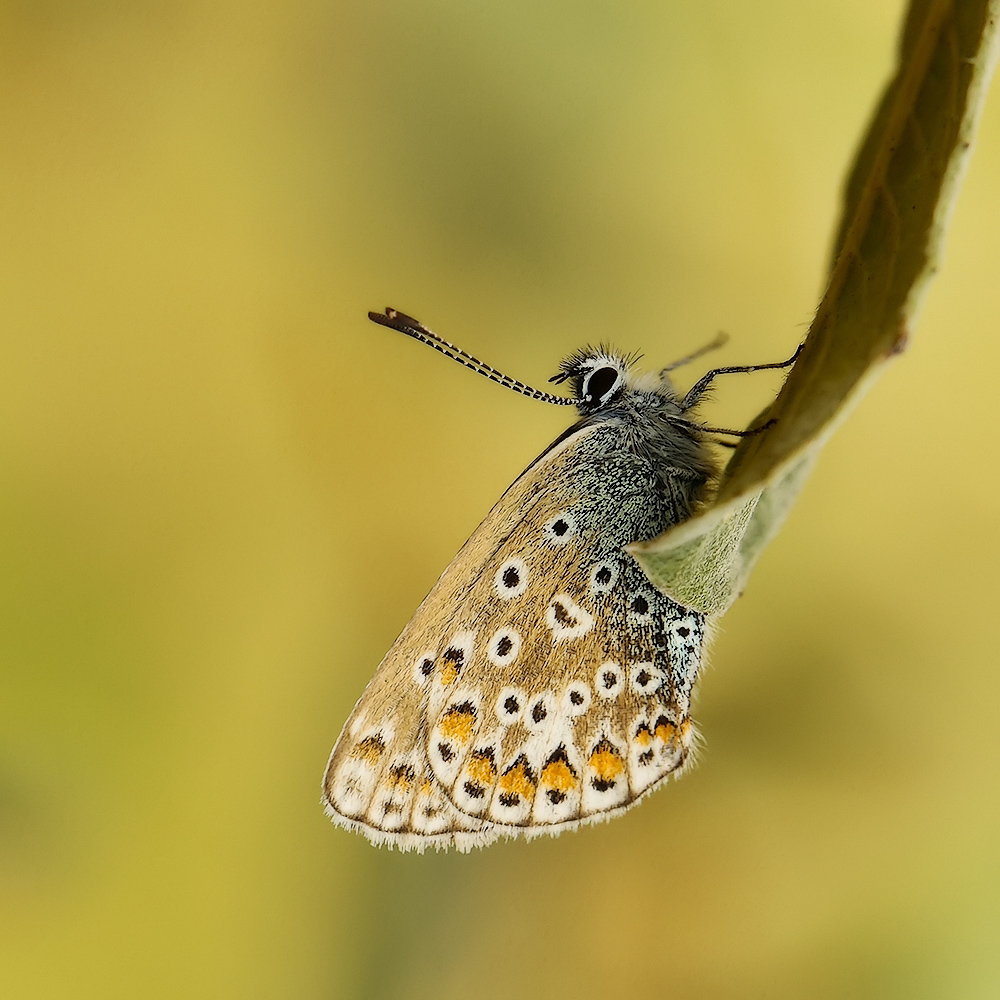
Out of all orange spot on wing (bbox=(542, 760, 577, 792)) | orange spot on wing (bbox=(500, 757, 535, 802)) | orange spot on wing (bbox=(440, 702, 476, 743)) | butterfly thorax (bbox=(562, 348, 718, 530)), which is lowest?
orange spot on wing (bbox=(500, 757, 535, 802))

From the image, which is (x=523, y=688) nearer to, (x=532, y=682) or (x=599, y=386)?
(x=532, y=682)

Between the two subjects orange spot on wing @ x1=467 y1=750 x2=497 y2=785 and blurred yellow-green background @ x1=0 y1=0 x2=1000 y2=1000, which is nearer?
orange spot on wing @ x1=467 y1=750 x2=497 y2=785

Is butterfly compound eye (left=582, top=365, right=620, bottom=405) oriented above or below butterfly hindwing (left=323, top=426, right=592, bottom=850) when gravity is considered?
above

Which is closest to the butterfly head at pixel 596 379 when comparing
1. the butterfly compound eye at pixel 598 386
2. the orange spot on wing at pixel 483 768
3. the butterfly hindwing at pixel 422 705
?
the butterfly compound eye at pixel 598 386

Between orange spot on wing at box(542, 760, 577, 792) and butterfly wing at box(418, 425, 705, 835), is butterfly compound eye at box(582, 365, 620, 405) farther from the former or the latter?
orange spot on wing at box(542, 760, 577, 792)

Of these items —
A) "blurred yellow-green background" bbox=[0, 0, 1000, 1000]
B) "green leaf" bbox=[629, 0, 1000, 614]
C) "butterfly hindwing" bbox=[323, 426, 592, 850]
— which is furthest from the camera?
"blurred yellow-green background" bbox=[0, 0, 1000, 1000]

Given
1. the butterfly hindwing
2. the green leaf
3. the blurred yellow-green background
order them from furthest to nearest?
1. the blurred yellow-green background
2. the butterfly hindwing
3. the green leaf

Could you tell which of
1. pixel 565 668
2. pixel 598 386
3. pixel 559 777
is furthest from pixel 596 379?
pixel 559 777

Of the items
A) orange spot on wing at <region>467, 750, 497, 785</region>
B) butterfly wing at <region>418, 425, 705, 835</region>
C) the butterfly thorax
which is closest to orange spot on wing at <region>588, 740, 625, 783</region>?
butterfly wing at <region>418, 425, 705, 835</region>
